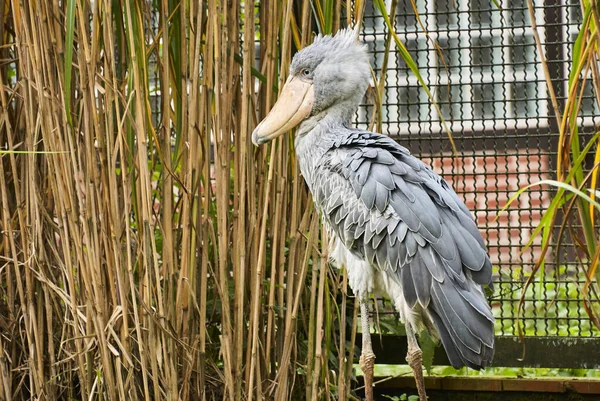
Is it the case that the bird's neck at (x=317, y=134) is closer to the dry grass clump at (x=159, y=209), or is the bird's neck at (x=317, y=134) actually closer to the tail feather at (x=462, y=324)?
the dry grass clump at (x=159, y=209)

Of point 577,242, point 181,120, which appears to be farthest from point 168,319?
point 577,242

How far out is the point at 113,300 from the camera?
2.69 m

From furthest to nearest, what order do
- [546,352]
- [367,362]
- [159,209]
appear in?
[546,352] → [367,362] → [159,209]

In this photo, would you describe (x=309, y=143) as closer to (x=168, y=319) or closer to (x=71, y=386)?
(x=168, y=319)

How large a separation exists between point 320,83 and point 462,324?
2.93 ft

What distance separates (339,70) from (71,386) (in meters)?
1.36

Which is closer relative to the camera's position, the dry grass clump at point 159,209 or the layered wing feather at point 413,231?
the layered wing feather at point 413,231

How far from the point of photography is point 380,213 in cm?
248

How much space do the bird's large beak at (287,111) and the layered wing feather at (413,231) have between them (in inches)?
5.8

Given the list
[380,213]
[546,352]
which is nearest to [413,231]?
[380,213]

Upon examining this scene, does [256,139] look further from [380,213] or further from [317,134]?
[380,213]

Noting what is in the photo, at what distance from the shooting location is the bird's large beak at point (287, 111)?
256cm

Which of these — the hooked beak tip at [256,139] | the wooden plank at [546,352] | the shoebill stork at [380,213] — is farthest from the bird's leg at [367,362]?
the wooden plank at [546,352]

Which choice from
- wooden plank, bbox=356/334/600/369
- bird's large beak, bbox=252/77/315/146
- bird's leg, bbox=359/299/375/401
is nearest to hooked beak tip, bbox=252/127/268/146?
bird's large beak, bbox=252/77/315/146
